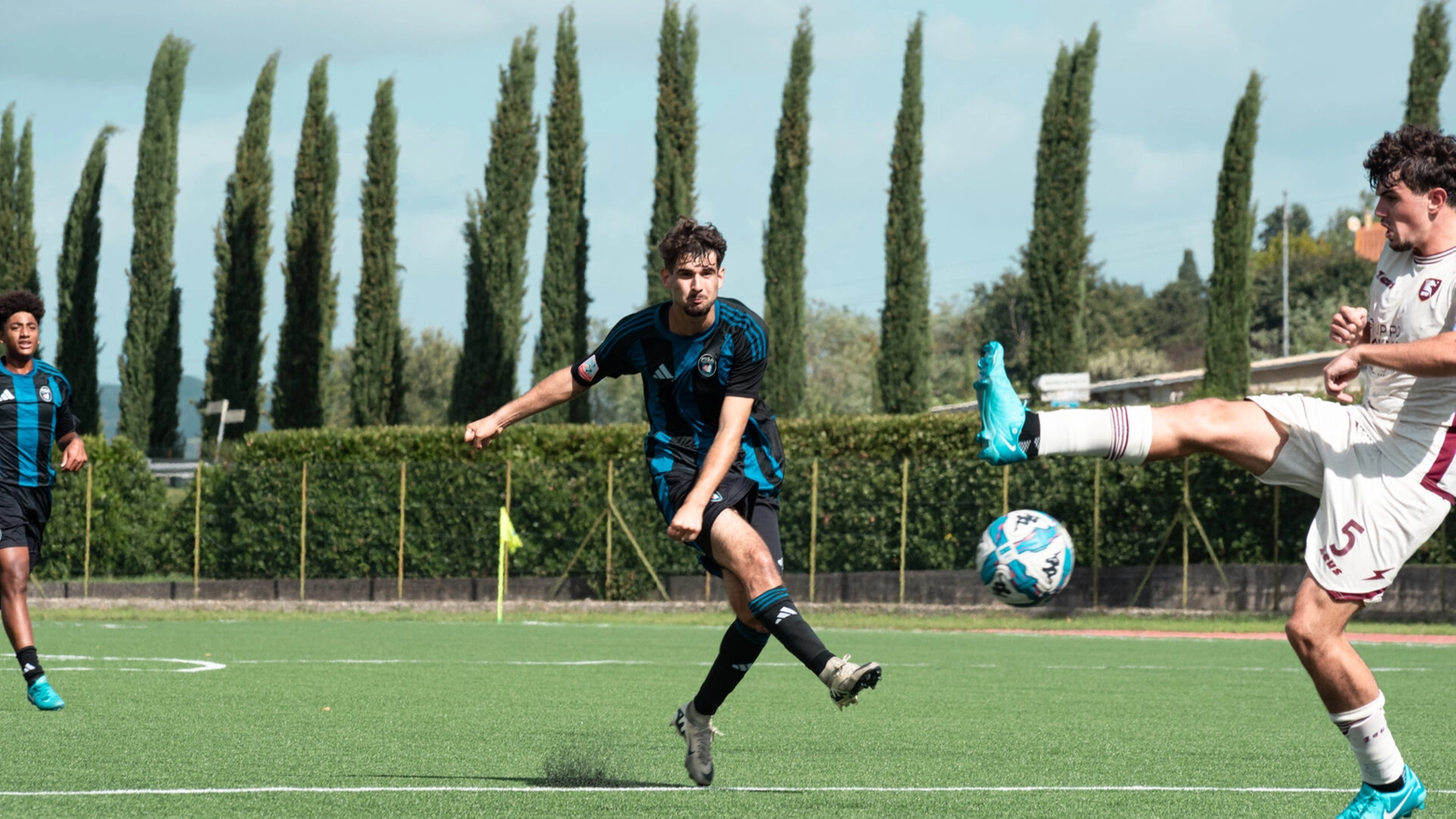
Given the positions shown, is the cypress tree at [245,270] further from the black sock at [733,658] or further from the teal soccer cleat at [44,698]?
the black sock at [733,658]

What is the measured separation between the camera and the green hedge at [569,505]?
23.2 m

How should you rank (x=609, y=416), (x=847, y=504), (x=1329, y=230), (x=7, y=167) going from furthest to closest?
(x=609, y=416)
(x=1329, y=230)
(x=7, y=167)
(x=847, y=504)

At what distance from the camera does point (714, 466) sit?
6.17 metres

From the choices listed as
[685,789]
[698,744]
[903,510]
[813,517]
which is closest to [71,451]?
[698,744]

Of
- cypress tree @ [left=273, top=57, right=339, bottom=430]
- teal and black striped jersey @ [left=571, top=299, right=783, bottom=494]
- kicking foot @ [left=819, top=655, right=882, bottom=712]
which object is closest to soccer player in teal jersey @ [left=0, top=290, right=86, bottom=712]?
teal and black striped jersey @ [left=571, top=299, right=783, bottom=494]

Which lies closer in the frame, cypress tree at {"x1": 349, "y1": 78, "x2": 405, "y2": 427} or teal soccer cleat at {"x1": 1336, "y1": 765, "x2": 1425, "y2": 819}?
teal soccer cleat at {"x1": 1336, "y1": 765, "x2": 1425, "y2": 819}

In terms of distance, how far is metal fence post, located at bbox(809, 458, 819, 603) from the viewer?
24.0 metres

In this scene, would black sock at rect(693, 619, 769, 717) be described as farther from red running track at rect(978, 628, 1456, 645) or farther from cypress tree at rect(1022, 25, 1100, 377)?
cypress tree at rect(1022, 25, 1100, 377)

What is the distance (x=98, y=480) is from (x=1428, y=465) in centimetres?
2424

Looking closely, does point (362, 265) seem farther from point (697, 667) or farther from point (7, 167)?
point (697, 667)

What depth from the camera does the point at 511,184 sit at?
3416 centimetres

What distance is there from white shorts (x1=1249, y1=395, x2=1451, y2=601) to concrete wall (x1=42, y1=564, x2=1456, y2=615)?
17.1m

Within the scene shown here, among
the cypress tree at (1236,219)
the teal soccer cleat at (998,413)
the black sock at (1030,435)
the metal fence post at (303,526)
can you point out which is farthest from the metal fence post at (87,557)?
the black sock at (1030,435)

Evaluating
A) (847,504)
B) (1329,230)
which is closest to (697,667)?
(847,504)
